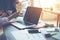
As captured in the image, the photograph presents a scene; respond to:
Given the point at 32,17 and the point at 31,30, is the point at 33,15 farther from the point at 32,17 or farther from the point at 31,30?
the point at 31,30

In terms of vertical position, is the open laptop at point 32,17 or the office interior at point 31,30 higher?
the open laptop at point 32,17

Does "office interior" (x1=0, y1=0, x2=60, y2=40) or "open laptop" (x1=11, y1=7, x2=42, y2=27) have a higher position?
"open laptop" (x1=11, y1=7, x2=42, y2=27)

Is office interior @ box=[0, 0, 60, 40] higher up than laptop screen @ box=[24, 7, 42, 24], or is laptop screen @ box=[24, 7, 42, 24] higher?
laptop screen @ box=[24, 7, 42, 24]

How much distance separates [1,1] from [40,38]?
622 millimetres

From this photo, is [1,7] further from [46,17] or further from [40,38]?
[46,17]

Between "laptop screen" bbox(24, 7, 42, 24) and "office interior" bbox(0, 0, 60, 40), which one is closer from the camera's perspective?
"office interior" bbox(0, 0, 60, 40)

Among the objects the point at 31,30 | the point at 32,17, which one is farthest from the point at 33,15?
the point at 31,30

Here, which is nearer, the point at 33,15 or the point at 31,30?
the point at 31,30

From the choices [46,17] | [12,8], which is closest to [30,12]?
[12,8]

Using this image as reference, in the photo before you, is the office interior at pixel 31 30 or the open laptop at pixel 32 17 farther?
the open laptop at pixel 32 17

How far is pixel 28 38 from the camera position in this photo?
104 cm

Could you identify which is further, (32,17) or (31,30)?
(32,17)

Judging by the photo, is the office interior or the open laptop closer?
the office interior

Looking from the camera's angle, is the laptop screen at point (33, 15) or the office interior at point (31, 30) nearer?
the office interior at point (31, 30)
